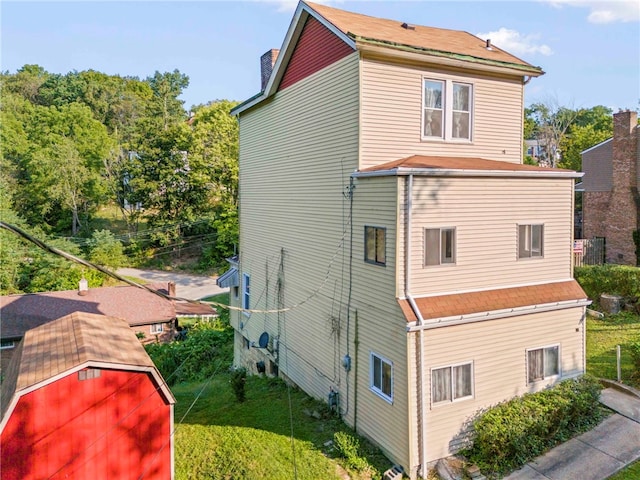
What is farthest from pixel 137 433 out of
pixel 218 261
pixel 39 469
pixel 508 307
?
pixel 218 261

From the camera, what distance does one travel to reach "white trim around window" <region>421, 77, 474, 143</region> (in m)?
11.9

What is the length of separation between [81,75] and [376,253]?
250 ft

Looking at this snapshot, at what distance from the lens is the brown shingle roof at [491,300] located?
970cm

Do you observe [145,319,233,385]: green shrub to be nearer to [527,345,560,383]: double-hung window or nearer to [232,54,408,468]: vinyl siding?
[232,54,408,468]: vinyl siding

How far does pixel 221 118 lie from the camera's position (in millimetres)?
46312

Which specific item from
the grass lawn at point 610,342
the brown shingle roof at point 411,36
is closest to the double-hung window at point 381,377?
the grass lawn at point 610,342

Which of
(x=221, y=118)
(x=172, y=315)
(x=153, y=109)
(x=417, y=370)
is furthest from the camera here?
(x=153, y=109)

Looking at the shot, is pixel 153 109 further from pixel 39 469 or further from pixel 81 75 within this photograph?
pixel 39 469

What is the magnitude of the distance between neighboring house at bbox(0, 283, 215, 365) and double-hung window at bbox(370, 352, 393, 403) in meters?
19.8

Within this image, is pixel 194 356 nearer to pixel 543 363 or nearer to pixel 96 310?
pixel 96 310

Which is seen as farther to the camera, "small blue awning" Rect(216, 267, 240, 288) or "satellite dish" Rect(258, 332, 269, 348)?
"small blue awning" Rect(216, 267, 240, 288)

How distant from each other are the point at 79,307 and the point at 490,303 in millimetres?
27599

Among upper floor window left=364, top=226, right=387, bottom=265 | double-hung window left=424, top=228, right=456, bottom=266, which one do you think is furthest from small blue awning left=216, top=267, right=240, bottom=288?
double-hung window left=424, top=228, right=456, bottom=266

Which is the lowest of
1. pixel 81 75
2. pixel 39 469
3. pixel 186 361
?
pixel 186 361
